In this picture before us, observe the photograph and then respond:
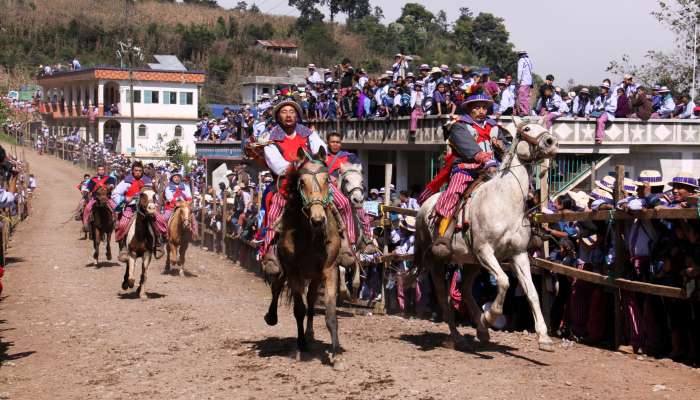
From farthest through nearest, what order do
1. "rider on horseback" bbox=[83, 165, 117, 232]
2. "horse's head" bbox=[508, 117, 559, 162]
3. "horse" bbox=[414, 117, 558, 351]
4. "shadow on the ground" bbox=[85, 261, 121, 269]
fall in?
1. "rider on horseback" bbox=[83, 165, 117, 232]
2. "shadow on the ground" bbox=[85, 261, 121, 269]
3. "horse's head" bbox=[508, 117, 559, 162]
4. "horse" bbox=[414, 117, 558, 351]

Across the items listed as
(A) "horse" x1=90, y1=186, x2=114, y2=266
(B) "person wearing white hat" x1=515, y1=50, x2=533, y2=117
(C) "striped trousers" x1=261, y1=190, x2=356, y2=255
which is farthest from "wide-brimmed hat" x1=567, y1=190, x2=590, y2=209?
(A) "horse" x1=90, y1=186, x2=114, y2=266

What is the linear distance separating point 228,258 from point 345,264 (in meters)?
16.9

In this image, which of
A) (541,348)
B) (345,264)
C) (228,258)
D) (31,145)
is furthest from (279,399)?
(31,145)

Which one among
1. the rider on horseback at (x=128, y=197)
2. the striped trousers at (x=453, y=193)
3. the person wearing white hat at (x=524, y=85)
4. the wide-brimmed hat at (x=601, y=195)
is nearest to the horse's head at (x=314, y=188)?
the striped trousers at (x=453, y=193)

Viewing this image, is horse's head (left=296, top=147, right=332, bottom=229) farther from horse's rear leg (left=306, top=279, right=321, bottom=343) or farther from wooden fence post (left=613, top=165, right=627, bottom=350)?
wooden fence post (left=613, top=165, right=627, bottom=350)

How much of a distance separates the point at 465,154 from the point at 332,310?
2.83 m

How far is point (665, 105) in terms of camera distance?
28.6 meters

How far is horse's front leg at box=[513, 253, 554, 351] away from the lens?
10.2 meters

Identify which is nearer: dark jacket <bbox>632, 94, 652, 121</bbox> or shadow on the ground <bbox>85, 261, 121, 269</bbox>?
shadow on the ground <bbox>85, 261, 121, 269</bbox>

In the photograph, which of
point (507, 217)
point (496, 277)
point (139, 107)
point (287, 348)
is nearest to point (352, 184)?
point (507, 217)

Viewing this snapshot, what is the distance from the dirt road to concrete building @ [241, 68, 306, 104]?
71.6 metres

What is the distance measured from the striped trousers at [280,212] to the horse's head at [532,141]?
2197 mm

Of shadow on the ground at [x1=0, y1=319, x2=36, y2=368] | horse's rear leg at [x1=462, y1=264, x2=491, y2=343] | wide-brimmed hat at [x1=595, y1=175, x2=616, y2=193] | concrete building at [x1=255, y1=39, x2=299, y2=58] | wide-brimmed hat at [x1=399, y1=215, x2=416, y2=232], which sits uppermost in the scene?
concrete building at [x1=255, y1=39, x2=299, y2=58]

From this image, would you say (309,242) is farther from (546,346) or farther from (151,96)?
(151,96)
